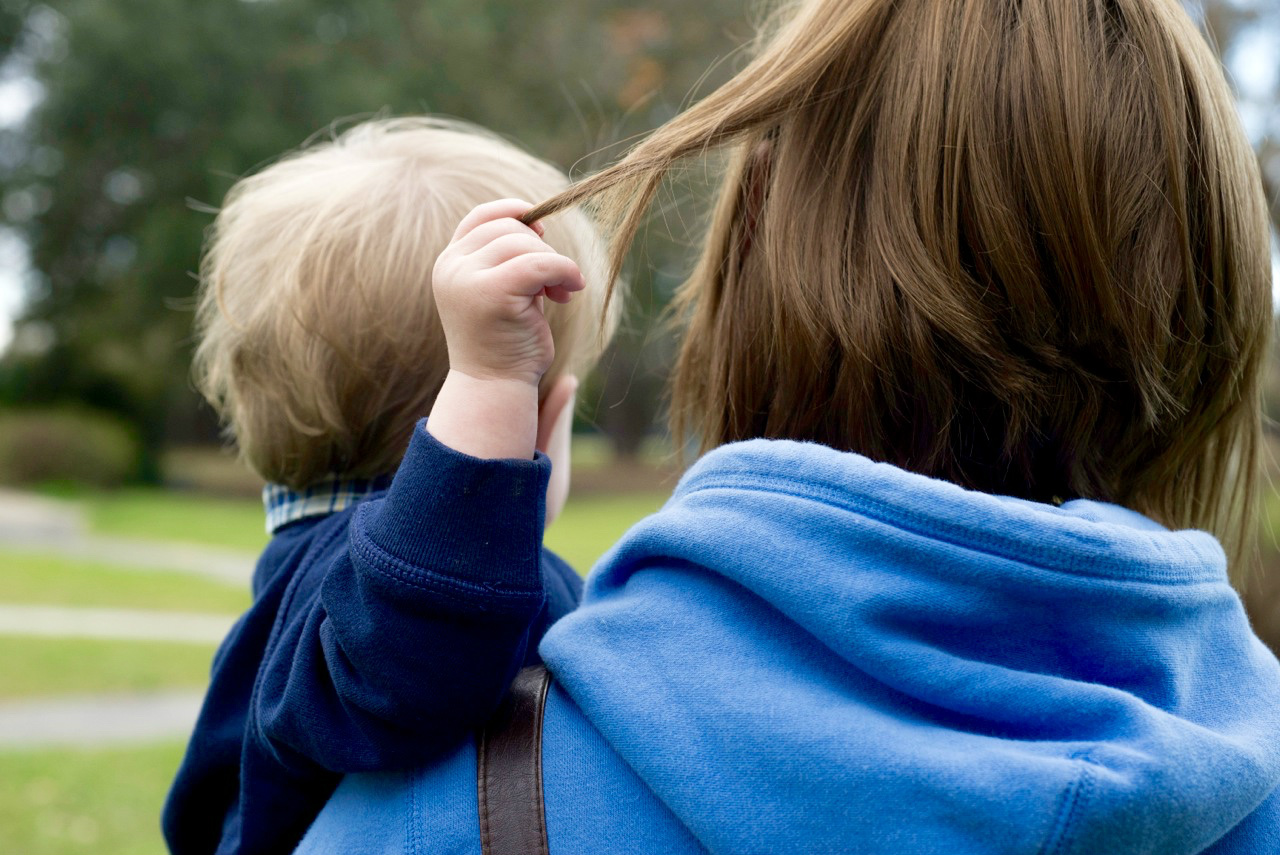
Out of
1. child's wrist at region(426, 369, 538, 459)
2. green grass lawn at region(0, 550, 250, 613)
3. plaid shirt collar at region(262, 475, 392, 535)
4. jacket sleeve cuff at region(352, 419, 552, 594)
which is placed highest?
child's wrist at region(426, 369, 538, 459)

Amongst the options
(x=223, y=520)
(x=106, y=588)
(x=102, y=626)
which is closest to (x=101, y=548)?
(x=106, y=588)

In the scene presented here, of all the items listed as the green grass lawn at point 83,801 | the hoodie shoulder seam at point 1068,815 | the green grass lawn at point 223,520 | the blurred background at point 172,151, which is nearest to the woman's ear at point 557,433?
the hoodie shoulder seam at point 1068,815

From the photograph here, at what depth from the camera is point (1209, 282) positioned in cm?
111

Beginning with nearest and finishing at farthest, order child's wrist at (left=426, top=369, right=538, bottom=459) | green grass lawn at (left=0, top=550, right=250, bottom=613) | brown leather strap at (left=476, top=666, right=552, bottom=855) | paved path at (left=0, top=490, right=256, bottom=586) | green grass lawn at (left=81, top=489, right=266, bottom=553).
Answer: brown leather strap at (left=476, top=666, right=552, bottom=855) < child's wrist at (left=426, top=369, right=538, bottom=459) < green grass lawn at (left=0, top=550, right=250, bottom=613) < paved path at (left=0, top=490, right=256, bottom=586) < green grass lawn at (left=81, top=489, right=266, bottom=553)

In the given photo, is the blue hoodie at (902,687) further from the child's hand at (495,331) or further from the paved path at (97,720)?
the paved path at (97,720)

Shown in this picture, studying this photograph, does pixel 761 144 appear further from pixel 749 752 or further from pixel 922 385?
pixel 749 752

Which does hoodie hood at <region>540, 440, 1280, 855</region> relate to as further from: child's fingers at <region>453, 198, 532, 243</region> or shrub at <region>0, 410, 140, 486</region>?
shrub at <region>0, 410, 140, 486</region>

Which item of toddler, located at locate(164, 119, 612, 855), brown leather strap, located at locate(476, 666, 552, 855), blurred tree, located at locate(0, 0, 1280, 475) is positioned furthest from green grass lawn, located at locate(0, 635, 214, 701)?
blurred tree, located at locate(0, 0, 1280, 475)

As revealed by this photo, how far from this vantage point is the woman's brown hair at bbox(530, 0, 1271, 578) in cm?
103

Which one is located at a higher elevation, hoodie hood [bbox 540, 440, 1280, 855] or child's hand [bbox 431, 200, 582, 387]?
child's hand [bbox 431, 200, 582, 387]

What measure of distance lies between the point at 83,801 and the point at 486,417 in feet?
16.2

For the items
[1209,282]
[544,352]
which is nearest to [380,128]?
[544,352]

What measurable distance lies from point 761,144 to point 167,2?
2308 centimetres

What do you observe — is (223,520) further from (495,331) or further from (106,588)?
(495,331)
